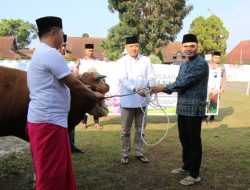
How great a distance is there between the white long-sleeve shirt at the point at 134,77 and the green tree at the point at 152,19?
2725 cm

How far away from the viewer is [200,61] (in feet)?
17.0

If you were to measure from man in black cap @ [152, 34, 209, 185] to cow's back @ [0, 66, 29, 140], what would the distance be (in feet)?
6.76

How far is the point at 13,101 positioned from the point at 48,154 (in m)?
1.24

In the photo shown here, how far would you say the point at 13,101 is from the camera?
4.40 m

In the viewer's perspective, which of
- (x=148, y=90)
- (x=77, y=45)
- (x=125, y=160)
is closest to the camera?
(x=148, y=90)

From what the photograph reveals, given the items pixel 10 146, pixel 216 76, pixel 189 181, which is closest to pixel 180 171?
pixel 189 181

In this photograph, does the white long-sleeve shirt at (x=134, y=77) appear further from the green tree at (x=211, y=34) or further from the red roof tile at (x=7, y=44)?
the red roof tile at (x=7, y=44)

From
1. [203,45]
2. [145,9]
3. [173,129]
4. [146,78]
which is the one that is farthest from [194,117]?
[203,45]

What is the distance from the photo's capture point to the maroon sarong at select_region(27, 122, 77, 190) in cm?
342

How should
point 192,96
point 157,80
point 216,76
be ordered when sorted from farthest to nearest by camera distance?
point 216,76 → point 157,80 → point 192,96

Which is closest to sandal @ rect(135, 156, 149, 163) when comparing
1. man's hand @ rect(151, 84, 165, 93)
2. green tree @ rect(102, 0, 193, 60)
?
man's hand @ rect(151, 84, 165, 93)

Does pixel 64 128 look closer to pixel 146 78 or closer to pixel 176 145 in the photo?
pixel 146 78

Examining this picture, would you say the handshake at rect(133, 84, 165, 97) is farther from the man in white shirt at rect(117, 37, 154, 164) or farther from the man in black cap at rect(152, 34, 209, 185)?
the man in white shirt at rect(117, 37, 154, 164)

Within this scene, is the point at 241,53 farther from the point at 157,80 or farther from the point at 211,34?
the point at 157,80
